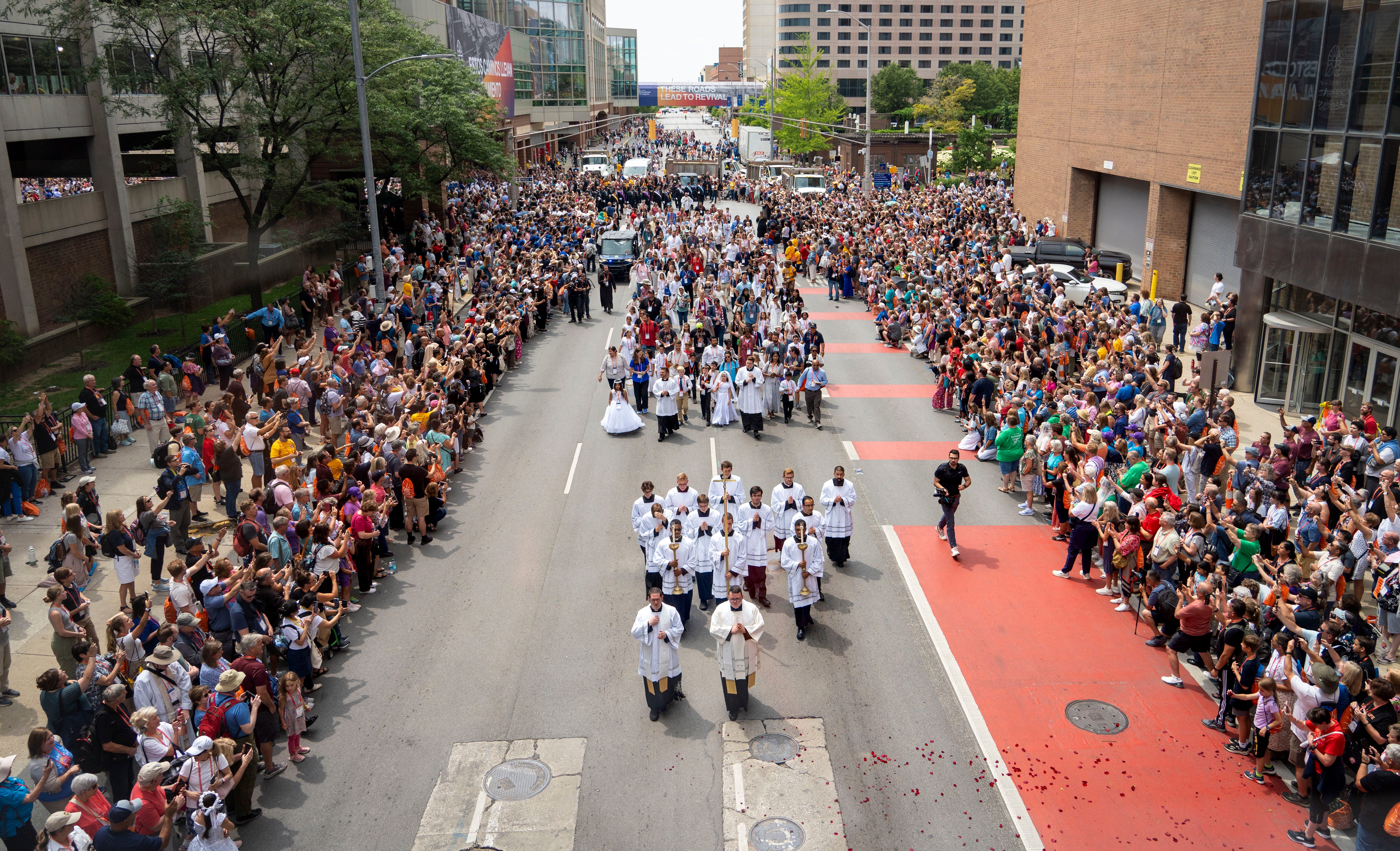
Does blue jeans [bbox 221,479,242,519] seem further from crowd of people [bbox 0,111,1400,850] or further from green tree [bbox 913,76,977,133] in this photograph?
green tree [bbox 913,76,977,133]

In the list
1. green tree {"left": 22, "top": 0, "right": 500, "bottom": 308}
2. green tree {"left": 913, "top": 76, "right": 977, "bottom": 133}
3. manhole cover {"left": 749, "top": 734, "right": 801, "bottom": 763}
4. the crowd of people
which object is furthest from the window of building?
manhole cover {"left": 749, "top": 734, "right": 801, "bottom": 763}

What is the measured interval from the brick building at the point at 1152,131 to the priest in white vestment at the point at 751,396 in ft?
38.3

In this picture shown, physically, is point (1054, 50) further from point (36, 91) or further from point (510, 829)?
point (510, 829)

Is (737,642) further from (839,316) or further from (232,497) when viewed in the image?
(839,316)

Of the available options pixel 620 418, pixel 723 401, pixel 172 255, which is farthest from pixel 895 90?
pixel 620 418

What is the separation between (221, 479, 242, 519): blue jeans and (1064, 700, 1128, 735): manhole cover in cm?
1228

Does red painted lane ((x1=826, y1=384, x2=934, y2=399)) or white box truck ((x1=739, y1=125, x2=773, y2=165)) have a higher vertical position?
white box truck ((x1=739, y1=125, x2=773, y2=165))

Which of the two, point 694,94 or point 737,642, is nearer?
point 737,642

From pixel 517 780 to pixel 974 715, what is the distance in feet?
15.9

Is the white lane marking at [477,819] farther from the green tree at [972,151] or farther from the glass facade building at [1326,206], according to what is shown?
the green tree at [972,151]

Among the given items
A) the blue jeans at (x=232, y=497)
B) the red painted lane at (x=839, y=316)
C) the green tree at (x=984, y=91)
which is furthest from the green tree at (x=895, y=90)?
the blue jeans at (x=232, y=497)

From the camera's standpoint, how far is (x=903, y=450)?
2009 cm

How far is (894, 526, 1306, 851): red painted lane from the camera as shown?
920 centimetres

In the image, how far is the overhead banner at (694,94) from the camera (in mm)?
146375
